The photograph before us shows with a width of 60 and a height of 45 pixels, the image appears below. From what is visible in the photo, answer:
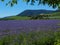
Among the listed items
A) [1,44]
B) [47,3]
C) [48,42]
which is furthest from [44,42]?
[47,3]

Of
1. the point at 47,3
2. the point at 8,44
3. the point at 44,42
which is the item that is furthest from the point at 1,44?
the point at 47,3

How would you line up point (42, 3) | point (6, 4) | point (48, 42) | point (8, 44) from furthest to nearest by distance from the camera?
point (8, 44) < point (48, 42) < point (42, 3) < point (6, 4)

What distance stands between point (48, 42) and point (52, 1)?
11855 millimetres

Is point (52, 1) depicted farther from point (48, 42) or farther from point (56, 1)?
point (48, 42)

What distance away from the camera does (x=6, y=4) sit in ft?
40.5

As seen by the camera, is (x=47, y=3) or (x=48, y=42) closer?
(x=47, y=3)

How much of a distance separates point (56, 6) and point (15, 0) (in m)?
2.36

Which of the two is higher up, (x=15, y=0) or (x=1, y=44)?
(x=15, y=0)

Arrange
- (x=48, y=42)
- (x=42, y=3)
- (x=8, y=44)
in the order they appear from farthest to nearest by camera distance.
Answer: (x=8, y=44) → (x=48, y=42) → (x=42, y=3)

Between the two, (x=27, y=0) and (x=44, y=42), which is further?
(x=44, y=42)

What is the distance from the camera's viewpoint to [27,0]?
1264 centimetres

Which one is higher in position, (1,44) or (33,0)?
(33,0)

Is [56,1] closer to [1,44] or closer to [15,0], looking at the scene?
[15,0]

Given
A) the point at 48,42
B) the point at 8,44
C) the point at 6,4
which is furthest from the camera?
the point at 8,44
